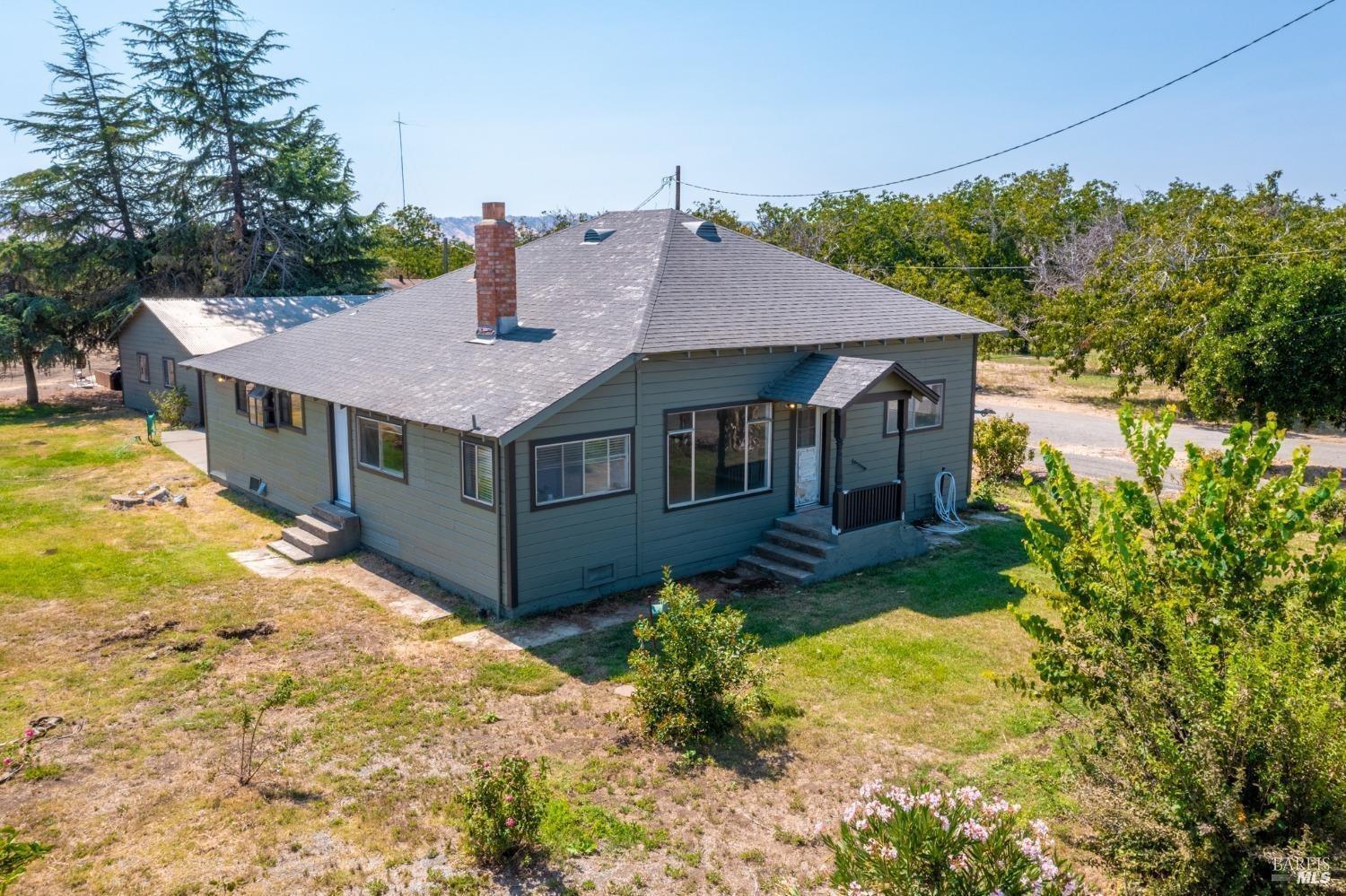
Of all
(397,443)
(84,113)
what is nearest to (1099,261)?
(397,443)

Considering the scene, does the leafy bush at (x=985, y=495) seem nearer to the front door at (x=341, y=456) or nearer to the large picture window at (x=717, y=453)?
the large picture window at (x=717, y=453)

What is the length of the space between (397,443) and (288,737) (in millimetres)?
5667

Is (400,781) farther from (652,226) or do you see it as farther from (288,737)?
(652,226)

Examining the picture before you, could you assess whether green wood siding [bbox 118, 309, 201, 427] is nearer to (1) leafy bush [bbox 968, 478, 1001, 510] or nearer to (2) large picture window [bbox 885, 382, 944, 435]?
(2) large picture window [bbox 885, 382, 944, 435]

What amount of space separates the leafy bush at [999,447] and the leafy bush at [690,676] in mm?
11953

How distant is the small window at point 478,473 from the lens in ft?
38.4

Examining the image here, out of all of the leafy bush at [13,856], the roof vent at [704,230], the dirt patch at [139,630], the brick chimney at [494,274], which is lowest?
the dirt patch at [139,630]

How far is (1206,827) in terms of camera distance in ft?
17.4

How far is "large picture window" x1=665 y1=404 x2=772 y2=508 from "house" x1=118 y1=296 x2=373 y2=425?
18148 millimetres

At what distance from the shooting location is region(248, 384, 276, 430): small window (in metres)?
16.8

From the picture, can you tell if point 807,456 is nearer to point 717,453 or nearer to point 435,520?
point 717,453

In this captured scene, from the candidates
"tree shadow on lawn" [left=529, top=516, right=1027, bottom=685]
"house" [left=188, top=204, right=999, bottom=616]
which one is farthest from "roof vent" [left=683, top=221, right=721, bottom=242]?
"tree shadow on lawn" [left=529, top=516, right=1027, bottom=685]

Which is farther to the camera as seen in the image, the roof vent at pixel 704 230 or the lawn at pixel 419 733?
the roof vent at pixel 704 230

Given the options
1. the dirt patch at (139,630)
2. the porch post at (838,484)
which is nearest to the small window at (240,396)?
the dirt patch at (139,630)
